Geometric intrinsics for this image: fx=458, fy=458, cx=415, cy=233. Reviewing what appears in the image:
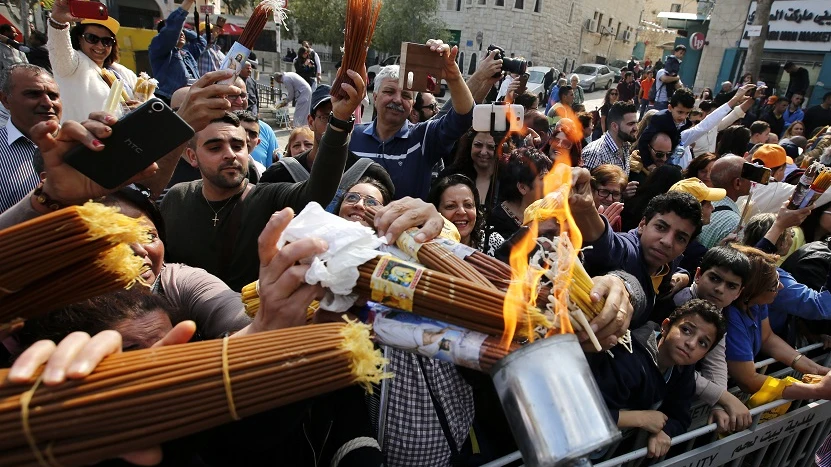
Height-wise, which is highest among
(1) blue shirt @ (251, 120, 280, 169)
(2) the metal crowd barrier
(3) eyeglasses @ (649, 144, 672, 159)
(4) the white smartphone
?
(4) the white smartphone

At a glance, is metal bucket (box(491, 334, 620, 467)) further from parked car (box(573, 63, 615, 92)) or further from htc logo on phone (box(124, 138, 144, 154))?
parked car (box(573, 63, 615, 92))

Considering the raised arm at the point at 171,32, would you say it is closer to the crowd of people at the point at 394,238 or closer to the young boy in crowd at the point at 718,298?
the crowd of people at the point at 394,238

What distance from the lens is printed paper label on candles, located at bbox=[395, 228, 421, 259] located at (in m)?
1.44

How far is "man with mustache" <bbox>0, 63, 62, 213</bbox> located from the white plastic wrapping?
3.12m

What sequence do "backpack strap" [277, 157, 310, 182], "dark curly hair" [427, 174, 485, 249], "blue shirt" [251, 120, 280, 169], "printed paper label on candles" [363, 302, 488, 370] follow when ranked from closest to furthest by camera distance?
"printed paper label on candles" [363, 302, 488, 370]
"dark curly hair" [427, 174, 485, 249]
"backpack strap" [277, 157, 310, 182]
"blue shirt" [251, 120, 280, 169]

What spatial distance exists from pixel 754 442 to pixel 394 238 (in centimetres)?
302

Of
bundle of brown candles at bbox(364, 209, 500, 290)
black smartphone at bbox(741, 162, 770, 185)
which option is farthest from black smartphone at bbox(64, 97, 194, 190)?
black smartphone at bbox(741, 162, 770, 185)

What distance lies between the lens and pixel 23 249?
106 centimetres

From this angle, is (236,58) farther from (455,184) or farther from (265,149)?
(265,149)

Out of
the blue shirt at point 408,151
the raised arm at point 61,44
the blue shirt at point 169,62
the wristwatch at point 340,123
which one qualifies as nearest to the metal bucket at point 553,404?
the wristwatch at point 340,123

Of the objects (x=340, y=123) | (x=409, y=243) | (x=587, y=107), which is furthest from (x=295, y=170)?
(x=587, y=107)

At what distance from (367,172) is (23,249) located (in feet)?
6.88

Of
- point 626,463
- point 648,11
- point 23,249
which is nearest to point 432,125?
point 626,463

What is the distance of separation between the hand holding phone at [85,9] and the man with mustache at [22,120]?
58 cm
